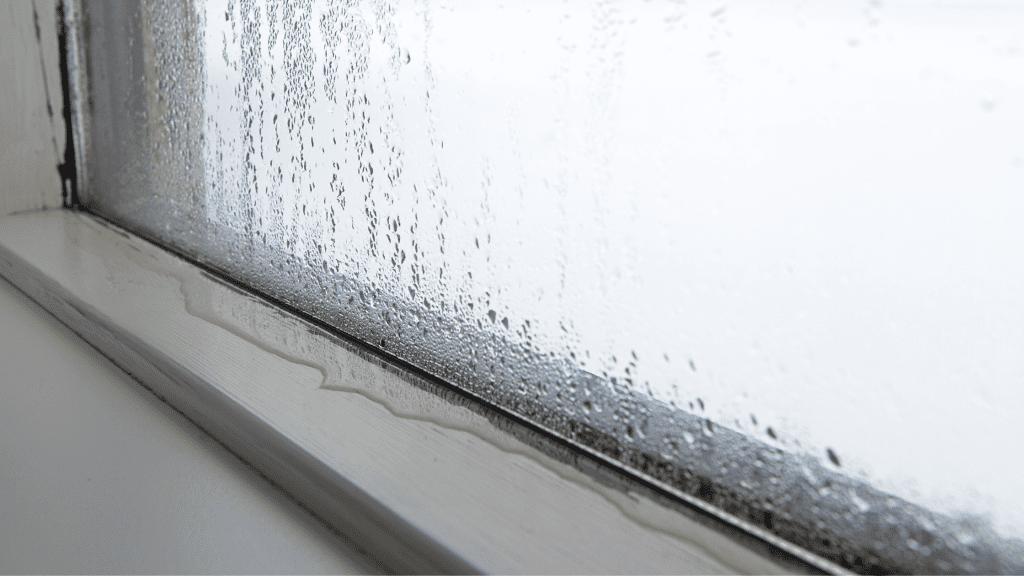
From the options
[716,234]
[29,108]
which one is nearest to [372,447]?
[716,234]

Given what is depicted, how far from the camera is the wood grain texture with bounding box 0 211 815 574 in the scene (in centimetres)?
28

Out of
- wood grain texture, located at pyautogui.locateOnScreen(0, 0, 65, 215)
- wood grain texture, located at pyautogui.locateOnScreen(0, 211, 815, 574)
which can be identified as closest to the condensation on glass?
wood grain texture, located at pyautogui.locateOnScreen(0, 211, 815, 574)

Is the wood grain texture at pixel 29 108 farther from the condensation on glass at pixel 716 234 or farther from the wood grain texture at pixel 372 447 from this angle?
the condensation on glass at pixel 716 234

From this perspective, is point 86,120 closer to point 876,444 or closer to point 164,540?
point 164,540

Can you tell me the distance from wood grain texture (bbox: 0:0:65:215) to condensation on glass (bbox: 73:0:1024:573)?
0.40 meters

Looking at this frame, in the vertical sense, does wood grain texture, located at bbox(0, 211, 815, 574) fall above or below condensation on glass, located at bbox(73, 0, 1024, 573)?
below

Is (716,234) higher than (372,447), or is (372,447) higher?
(716,234)

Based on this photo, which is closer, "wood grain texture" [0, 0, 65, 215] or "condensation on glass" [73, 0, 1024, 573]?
"condensation on glass" [73, 0, 1024, 573]

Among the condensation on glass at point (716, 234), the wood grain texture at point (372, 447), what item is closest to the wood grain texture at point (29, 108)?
the wood grain texture at point (372, 447)

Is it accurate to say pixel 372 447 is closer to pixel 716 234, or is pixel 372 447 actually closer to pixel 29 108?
pixel 716 234

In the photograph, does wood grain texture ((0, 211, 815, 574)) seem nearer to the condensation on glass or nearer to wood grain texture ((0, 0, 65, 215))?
the condensation on glass

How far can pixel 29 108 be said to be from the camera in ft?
2.40

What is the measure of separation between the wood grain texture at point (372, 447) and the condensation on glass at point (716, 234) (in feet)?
0.11

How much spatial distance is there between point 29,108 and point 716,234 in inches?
30.4
